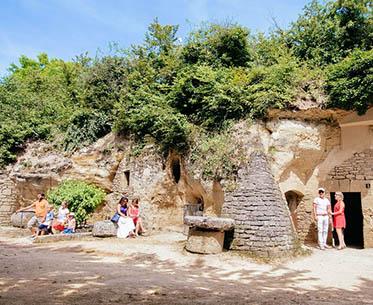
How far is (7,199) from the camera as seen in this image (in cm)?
1407

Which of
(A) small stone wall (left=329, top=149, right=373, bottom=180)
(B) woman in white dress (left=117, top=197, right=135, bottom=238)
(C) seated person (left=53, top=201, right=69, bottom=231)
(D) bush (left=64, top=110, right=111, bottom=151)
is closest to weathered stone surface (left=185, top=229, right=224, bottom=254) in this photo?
(B) woman in white dress (left=117, top=197, right=135, bottom=238)

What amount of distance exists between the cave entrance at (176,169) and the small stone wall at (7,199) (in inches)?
283

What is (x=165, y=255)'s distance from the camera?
7.71m

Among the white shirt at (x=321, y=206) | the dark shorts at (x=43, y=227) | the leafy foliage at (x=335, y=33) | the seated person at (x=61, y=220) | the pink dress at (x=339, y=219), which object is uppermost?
the leafy foliage at (x=335, y=33)

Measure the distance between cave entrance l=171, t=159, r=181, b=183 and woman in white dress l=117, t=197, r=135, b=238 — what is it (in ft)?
7.42

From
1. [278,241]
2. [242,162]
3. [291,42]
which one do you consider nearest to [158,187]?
[242,162]

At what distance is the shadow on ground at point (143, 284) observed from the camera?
14.4ft

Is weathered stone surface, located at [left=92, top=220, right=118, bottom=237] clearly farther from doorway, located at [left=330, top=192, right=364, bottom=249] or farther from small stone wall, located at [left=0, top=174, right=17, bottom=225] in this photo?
doorway, located at [left=330, top=192, right=364, bottom=249]

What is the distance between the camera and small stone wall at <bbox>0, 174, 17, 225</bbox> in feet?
45.4

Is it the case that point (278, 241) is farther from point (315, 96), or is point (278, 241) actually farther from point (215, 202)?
point (315, 96)

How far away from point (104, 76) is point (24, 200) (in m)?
6.29

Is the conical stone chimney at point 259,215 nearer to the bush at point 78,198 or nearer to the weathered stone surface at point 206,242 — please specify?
the weathered stone surface at point 206,242

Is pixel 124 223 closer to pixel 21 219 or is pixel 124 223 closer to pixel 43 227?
pixel 43 227

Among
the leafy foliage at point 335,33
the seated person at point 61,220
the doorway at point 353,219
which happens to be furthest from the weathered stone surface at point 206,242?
the leafy foliage at point 335,33
